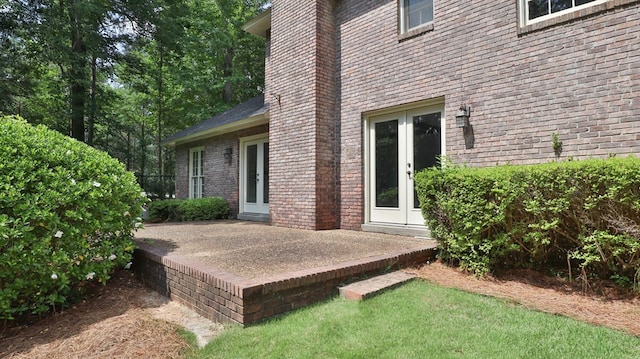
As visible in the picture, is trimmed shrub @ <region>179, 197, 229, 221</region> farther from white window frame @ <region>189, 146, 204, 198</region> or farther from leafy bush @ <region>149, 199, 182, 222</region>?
white window frame @ <region>189, 146, 204, 198</region>

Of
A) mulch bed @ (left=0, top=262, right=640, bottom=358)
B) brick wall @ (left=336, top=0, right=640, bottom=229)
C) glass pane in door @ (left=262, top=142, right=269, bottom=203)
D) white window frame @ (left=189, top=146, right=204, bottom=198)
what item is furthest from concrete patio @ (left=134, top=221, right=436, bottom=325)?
white window frame @ (left=189, top=146, right=204, bottom=198)

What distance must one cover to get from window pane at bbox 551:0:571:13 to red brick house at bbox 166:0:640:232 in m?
0.02

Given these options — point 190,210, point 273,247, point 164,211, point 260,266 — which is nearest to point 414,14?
point 273,247

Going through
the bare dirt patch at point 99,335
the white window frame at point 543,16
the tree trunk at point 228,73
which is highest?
the tree trunk at point 228,73

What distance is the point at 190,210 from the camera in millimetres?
9109

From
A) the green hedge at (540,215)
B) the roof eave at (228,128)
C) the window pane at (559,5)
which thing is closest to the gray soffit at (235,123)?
the roof eave at (228,128)

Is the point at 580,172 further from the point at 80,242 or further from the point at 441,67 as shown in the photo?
the point at 80,242

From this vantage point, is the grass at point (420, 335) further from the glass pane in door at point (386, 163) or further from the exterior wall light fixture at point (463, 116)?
the glass pane in door at point (386, 163)

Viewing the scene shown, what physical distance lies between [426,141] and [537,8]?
7.61ft

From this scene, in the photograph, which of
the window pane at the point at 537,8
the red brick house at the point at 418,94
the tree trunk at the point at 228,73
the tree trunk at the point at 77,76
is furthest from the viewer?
the tree trunk at the point at 228,73

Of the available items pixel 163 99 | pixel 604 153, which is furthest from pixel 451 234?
pixel 163 99

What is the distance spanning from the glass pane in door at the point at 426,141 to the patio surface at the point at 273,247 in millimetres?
1283

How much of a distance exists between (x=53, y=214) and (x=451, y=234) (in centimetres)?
415

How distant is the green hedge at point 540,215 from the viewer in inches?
119
